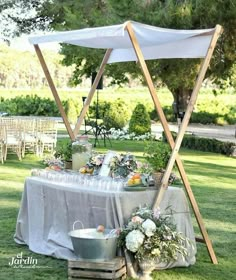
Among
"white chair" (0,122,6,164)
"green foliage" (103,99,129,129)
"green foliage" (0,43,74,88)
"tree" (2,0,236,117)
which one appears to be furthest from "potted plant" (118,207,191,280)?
"green foliage" (0,43,74,88)

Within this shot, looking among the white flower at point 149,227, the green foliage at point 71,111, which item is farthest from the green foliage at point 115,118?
the white flower at point 149,227

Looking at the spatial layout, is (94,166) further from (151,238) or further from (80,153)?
(151,238)

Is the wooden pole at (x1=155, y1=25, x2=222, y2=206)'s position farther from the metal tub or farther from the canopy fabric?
the metal tub

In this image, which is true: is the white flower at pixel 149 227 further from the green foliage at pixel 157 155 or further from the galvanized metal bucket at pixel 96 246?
the green foliage at pixel 157 155

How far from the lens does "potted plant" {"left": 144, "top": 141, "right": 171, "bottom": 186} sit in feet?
16.6

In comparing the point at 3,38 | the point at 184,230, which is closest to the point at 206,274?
the point at 184,230

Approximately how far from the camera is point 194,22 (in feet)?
39.8

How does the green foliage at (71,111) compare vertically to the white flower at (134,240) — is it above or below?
below

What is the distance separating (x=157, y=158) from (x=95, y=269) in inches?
44.2

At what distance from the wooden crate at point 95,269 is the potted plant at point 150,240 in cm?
16

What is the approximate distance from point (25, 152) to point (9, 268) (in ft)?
30.5

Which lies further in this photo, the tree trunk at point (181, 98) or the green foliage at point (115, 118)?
the green foliage at point (115, 118)

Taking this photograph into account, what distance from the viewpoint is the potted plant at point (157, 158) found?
5074 millimetres

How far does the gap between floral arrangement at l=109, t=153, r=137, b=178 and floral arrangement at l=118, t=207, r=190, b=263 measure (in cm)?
71
